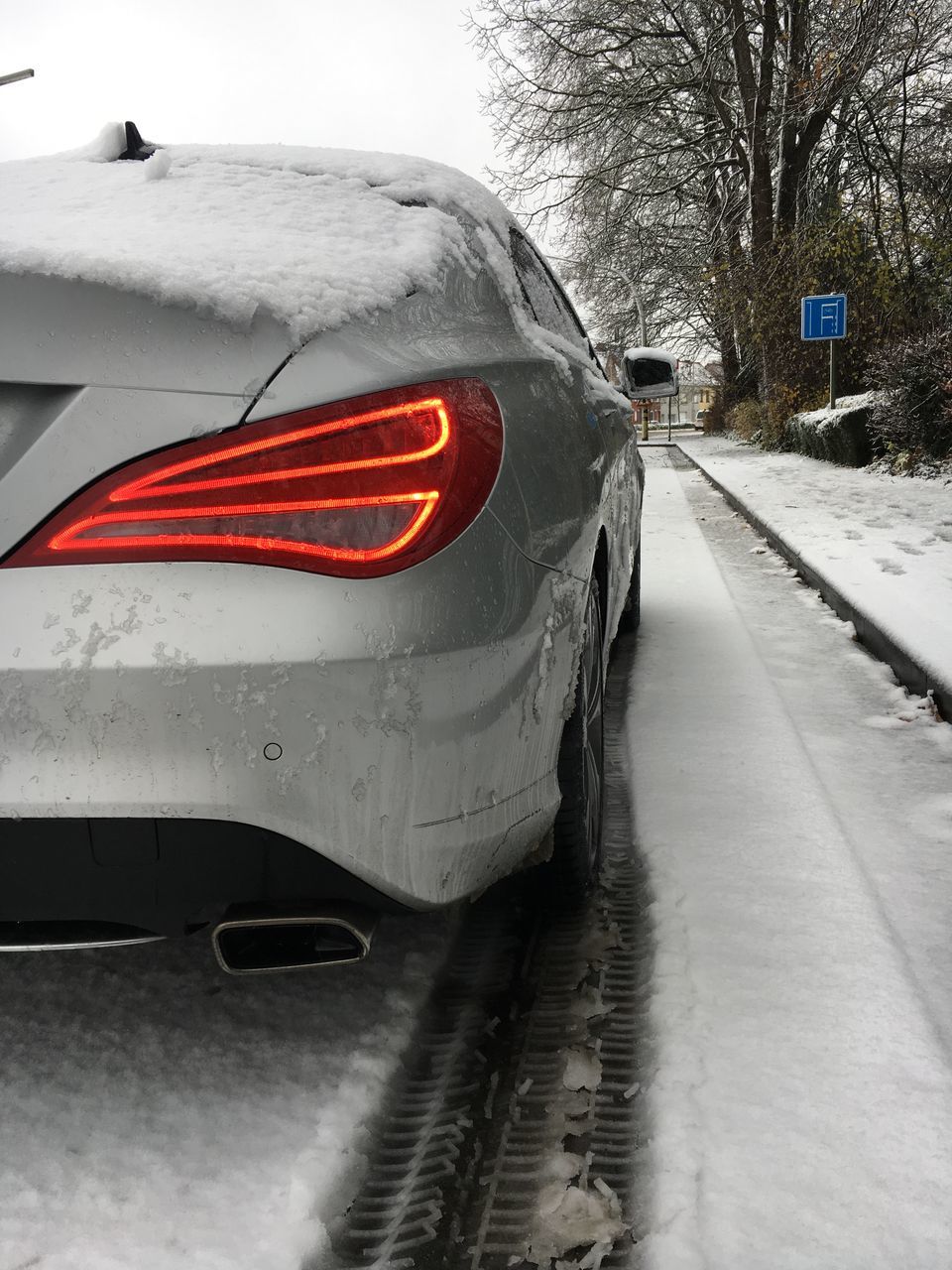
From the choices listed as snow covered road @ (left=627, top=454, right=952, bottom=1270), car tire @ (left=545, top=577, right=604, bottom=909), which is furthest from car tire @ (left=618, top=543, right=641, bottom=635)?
car tire @ (left=545, top=577, right=604, bottom=909)

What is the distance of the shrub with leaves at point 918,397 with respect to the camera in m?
11.3

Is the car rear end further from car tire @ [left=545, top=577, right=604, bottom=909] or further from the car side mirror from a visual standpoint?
the car side mirror

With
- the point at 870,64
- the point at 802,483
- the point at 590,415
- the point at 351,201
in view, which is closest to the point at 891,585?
the point at 590,415

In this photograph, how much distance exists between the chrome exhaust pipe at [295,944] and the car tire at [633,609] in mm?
3456

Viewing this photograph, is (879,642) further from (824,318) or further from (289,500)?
(824,318)

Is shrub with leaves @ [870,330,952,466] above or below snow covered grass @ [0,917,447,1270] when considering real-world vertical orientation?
above

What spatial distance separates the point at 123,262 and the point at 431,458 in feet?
1.55

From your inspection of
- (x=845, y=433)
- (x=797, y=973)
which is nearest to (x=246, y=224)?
(x=797, y=973)

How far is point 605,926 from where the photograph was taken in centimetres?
224

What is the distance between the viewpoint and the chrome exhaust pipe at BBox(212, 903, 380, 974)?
146cm

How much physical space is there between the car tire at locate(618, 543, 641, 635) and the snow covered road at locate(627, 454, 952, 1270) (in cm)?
94

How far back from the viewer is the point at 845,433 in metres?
14.0

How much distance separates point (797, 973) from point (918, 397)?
11041 millimetres

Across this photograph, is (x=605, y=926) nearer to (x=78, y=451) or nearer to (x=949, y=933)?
(x=949, y=933)
